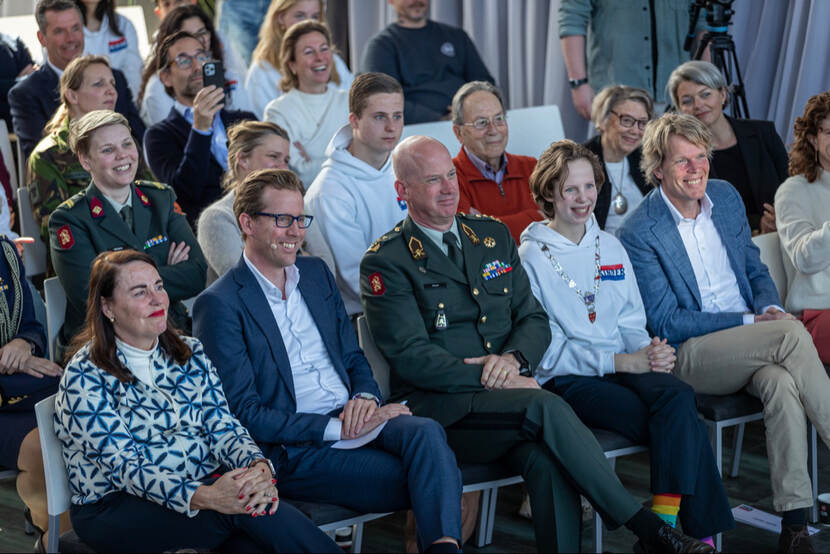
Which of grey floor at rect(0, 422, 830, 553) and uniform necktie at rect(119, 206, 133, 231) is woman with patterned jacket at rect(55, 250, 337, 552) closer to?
grey floor at rect(0, 422, 830, 553)

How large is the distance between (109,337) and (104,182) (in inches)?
42.6

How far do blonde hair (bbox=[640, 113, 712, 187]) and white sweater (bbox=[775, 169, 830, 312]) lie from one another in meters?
0.41

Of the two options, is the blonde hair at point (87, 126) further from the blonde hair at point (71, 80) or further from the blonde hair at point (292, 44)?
the blonde hair at point (292, 44)

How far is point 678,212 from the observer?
134 inches

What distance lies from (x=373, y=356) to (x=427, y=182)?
0.53 metres

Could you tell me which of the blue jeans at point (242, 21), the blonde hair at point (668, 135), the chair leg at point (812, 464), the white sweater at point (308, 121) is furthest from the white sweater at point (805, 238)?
the blue jeans at point (242, 21)

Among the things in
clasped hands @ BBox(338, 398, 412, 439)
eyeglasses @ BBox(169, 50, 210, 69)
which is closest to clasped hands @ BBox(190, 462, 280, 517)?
clasped hands @ BBox(338, 398, 412, 439)

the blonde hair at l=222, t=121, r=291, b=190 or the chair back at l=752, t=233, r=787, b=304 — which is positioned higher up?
the blonde hair at l=222, t=121, r=291, b=190

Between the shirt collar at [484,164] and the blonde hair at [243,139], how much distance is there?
758 millimetres

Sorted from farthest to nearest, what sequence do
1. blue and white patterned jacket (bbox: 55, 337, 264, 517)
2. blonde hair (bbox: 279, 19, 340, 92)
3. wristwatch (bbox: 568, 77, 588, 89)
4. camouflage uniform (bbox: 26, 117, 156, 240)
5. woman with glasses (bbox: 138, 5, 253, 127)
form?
wristwatch (bbox: 568, 77, 588, 89) → woman with glasses (bbox: 138, 5, 253, 127) → blonde hair (bbox: 279, 19, 340, 92) → camouflage uniform (bbox: 26, 117, 156, 240) → blue and white patterned jacket (bbox: 55, 337, 264, 517)

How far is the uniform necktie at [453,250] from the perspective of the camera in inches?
119

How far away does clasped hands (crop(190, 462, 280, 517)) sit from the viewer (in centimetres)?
231

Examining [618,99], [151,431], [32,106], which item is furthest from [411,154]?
[32,106]

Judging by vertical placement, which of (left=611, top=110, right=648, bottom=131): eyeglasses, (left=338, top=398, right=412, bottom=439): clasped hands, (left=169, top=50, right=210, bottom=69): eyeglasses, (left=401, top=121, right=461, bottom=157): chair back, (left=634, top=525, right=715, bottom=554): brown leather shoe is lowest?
(left=634, top=525, right=715, bottom=554): brown leather shoe
